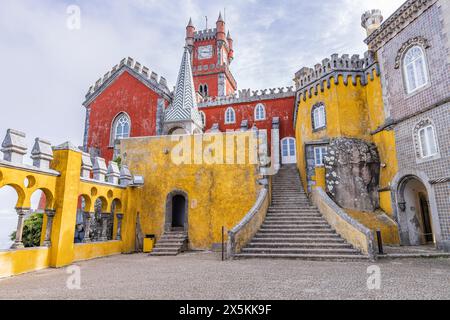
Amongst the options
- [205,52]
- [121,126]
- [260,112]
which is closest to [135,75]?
[121,126]

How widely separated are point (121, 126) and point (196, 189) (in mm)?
10841

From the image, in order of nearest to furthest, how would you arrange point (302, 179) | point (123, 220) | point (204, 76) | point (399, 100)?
point (123, 220)
point (399, 100)
point (302, 179)
point (204, 76)

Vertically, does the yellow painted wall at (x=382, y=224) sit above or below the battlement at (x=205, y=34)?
below

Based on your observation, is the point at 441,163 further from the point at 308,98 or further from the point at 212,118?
the point at 212,118

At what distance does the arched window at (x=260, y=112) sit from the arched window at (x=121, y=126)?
10.1 metres

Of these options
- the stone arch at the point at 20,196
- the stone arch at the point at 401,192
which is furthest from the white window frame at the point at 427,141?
the stone arch at the point at 20,196

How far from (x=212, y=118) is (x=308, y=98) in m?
8.91

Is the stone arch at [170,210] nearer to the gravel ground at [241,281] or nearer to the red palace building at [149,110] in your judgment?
the gravel ground at [241,281]

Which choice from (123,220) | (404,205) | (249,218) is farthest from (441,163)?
(123,220)

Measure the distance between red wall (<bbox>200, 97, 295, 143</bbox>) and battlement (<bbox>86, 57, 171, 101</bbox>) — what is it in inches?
191

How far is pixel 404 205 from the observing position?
43.0 ft

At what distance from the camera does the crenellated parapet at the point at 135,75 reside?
2030cm

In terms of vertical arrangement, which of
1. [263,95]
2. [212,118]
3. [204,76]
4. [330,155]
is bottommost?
[330,155]

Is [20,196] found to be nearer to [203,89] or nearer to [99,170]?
[99,170]
